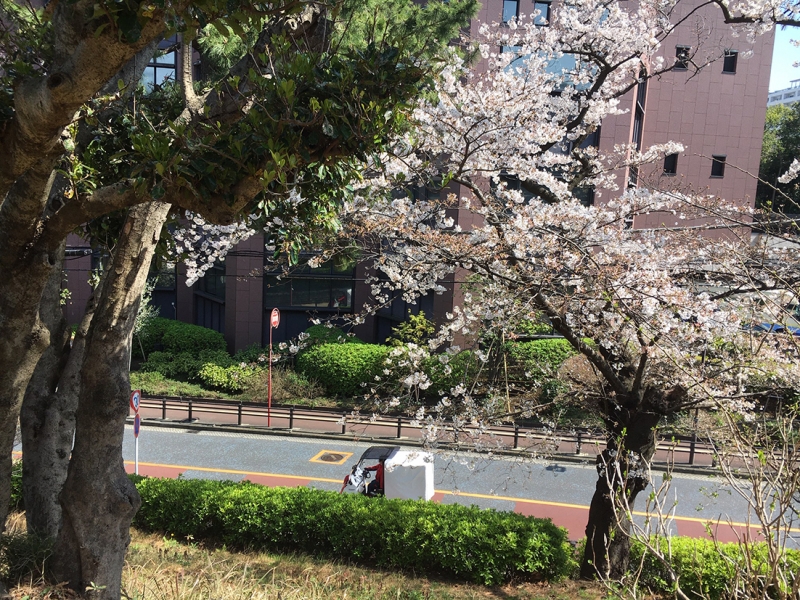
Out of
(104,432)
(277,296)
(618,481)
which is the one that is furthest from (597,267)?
(277,296)

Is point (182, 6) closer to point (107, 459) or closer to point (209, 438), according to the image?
point (107, 459)

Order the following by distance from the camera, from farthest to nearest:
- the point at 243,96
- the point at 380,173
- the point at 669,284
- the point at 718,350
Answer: the point at 380,173 < the point at 718,350 < the point at 669,284 < the point at 243,96

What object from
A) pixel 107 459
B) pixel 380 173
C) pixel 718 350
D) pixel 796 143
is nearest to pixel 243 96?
pixel 107 459

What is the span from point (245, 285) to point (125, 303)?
16448 millimetres

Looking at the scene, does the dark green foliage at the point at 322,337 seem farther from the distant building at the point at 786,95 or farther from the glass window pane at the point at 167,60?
the distant building at the point at 786,95

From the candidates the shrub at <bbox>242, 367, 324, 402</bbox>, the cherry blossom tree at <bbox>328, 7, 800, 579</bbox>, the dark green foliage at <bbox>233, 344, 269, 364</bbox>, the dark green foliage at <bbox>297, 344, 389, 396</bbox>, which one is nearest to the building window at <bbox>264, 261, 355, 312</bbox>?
the dark green foliage at <bbox>233, 344, 269, 364</bbox>

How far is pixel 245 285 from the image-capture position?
2117cm

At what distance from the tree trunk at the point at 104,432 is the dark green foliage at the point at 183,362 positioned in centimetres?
1504

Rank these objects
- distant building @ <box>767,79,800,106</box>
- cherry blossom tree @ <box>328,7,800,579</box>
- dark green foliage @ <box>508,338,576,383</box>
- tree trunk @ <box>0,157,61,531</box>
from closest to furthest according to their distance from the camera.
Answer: tree trunk @ <box>0,157,61,531</box> → cherry blossom tree @ <box>328,7,800,579</box> → dark green foliage @ <box>508,338,576,383</box> → distant building @ <box>767,79,800,106</box>

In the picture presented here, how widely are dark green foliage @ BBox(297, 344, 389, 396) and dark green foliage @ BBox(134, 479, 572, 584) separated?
8917 millimetres

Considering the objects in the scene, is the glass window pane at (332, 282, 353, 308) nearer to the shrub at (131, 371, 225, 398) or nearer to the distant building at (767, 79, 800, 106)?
the shrub at (131, 371, 225, 398)

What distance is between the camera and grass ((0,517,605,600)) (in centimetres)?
543

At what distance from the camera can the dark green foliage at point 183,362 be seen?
65.3 ft

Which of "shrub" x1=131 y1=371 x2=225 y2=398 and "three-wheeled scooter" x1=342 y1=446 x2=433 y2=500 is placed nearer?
"three-wheeled scooter" x1=342 y1=446 x2=433 y2=500
